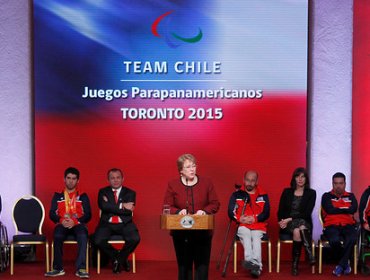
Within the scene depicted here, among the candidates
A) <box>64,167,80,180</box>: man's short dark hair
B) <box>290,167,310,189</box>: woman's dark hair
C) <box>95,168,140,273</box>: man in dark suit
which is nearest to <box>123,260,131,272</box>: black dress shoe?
<box>95,168,140,273</box>: man in dark suit

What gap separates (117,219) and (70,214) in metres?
0.53

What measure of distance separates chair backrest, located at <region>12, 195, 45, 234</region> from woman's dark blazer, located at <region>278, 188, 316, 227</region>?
277cm

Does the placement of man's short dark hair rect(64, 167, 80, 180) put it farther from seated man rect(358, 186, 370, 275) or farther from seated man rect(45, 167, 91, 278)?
seated man rect(358, 186, 370, 275)

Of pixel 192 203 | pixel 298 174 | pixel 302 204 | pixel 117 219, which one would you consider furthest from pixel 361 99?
pixel 192 203

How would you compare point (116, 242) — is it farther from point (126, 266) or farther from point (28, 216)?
point (28, 216)

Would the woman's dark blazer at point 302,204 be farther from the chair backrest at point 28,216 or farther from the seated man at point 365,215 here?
the chair backrest at point 28,216

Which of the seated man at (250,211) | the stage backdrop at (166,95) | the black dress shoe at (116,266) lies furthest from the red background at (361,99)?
the black dress shoe at (116,266)

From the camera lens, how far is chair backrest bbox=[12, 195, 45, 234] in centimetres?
848

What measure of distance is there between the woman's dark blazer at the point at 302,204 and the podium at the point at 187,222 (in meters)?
2.75

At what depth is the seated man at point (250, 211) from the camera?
7949 mm

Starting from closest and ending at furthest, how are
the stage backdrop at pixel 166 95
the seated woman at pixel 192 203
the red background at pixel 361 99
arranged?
the seated woman at pixel 192 203, the stage backdrop at pixel 166 95, the red background at pixel 361 99

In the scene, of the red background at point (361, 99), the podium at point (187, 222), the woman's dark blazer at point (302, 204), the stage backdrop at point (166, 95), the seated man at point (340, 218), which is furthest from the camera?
the red background at point (361, 99)

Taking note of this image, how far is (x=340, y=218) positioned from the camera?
26.7 ft

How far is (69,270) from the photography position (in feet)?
26.8
